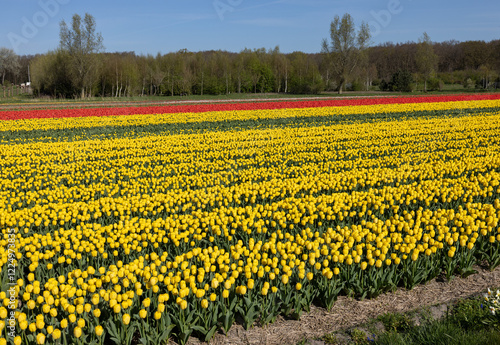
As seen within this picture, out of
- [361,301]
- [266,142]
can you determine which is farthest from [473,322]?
[266,142]

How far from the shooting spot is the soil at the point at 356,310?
4.16 meters

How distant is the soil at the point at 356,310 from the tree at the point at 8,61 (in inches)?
3862

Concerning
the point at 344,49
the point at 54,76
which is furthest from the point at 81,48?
the point at 344,49

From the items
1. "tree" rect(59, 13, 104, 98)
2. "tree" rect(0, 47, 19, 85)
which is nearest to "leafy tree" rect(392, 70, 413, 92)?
"tree" rect(59, 13, 104, 98)

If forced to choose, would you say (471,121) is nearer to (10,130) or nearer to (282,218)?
(282,218)

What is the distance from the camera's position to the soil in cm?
416

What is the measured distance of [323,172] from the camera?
10508mm

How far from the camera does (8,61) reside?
8775 centimetres

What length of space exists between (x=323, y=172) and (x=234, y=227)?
4.91 meters

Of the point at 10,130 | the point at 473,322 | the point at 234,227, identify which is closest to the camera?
the point at 473,322

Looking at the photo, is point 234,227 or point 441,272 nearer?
point 441,272

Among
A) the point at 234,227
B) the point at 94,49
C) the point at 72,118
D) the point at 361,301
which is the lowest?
the point at 361,301

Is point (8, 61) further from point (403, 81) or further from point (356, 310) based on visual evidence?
point (356, 310)

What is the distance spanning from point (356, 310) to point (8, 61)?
334 feet
